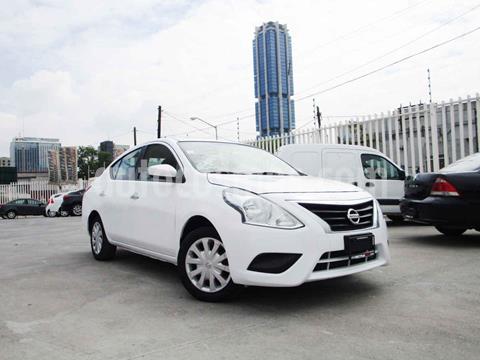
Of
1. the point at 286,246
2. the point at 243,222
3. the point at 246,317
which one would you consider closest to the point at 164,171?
the point at 243,222

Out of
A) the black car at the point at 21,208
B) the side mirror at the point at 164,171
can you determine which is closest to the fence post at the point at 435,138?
the side mirror at the point at 164,171

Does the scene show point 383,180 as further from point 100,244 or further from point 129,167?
point 100,244

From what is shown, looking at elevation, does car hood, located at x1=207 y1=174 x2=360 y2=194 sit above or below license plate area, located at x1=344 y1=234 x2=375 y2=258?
above

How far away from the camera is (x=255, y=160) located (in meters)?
5.05

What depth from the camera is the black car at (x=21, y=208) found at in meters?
26.0

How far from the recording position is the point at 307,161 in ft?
31.4

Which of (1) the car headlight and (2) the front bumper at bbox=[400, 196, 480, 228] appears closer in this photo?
(1) the car headlight

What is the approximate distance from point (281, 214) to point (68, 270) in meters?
3.30

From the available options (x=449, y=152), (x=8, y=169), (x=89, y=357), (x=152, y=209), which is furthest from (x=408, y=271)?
(x=8, y=169)

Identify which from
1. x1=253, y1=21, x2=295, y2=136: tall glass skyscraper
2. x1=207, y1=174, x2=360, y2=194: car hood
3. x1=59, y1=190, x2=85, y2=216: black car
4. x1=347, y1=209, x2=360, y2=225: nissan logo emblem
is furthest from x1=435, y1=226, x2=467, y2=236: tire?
x1=253, y1=21, x2=295, y2=136: tall glass skyscraper

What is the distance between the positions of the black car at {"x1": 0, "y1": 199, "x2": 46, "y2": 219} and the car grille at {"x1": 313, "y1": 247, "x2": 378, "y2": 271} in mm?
26558

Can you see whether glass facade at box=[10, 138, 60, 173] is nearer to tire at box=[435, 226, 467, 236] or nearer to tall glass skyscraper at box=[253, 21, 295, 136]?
tall glass skyscraper at box=[253, 21, 295, 136]

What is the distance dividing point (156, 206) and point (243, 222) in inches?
56.6

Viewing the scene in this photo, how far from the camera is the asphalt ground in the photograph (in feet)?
9.21
